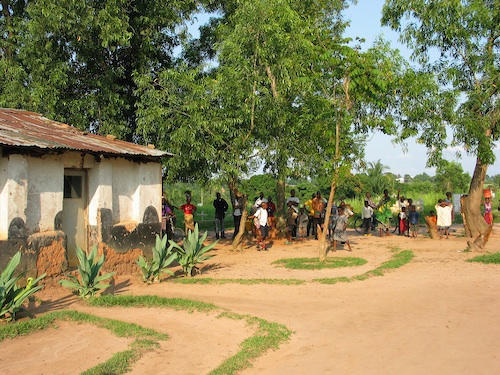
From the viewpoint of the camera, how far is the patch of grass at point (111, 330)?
18.3ft

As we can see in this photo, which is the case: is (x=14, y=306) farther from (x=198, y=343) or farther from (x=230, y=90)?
(x=230, y=90)

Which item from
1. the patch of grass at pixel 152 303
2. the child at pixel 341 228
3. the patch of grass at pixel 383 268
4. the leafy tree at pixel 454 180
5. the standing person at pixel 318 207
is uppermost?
the leafy tree at pixel 454 180

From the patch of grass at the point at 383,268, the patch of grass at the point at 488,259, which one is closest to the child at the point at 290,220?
the patch of grass at the point at 383,268

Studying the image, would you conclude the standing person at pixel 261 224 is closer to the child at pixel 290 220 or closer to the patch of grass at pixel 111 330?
the child at pixel 290 220

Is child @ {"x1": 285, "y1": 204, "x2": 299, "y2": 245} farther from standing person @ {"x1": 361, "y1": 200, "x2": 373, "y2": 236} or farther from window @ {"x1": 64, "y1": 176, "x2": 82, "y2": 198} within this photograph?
window @ {"x1": 64, "y1": 176, "x2": 82, "y2": 198}

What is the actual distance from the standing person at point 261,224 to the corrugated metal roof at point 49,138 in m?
4.26

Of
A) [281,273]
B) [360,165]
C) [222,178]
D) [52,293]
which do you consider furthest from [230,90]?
[52,293]

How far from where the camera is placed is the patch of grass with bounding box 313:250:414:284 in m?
10.5

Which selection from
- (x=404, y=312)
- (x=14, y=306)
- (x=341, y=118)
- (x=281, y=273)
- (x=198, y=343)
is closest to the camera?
(x=198, y=343)

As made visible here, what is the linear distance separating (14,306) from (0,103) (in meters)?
9.03

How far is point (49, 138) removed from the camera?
32.6ft

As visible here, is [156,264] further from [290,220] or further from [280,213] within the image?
[280,213]

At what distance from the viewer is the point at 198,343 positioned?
6.54m

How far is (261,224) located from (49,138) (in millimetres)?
7112
